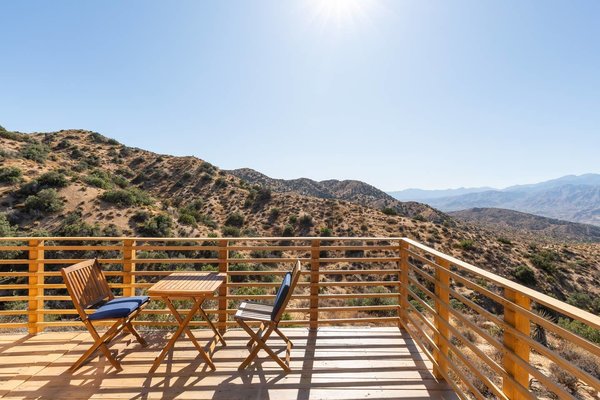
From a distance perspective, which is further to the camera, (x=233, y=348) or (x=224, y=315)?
(x=224, y=315)

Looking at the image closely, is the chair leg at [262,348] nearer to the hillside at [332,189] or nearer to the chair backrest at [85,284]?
the chair backrest at [85,284]

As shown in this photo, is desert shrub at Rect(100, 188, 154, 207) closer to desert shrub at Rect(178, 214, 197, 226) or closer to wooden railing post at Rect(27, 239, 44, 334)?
desert shrub at Rect(178, 214, 197, 226)

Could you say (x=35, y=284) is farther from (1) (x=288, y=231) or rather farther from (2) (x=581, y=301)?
(2) (x=581, y=301)

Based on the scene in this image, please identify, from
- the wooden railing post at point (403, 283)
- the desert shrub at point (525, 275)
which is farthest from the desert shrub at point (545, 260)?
the wooden railing post at point (403, 283)

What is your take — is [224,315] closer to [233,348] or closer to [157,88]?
[233,348]

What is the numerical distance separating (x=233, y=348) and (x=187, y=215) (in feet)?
67.6

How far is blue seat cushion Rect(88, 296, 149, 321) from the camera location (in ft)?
11.3

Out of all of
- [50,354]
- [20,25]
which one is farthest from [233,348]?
[20,25]

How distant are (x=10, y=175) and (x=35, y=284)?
2509 cm

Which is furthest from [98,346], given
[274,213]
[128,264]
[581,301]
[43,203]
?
[274,213]

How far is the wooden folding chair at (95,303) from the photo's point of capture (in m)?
3.40

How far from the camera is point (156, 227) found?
20.0m

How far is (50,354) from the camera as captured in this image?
3.86 m

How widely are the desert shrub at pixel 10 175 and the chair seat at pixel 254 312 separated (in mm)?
27246
